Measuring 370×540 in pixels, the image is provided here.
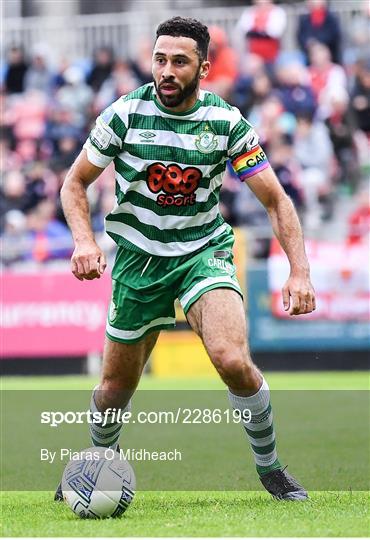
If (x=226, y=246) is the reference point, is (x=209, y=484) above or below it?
below

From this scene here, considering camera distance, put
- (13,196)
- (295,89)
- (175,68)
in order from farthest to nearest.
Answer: (13,196) → (295,89) → (175,68)

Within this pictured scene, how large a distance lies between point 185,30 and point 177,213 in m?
0.97

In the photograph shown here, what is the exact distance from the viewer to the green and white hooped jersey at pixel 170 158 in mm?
6535

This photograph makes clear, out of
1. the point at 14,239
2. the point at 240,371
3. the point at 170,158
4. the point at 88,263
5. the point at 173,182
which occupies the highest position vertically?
the point at 170,158

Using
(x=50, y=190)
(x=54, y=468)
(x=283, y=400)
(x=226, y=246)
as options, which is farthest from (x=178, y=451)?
(x=50, y=190)

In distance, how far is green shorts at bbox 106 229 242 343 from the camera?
6598 millimetres

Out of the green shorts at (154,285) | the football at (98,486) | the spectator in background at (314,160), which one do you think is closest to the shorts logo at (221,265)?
the green shorts at (154,285)

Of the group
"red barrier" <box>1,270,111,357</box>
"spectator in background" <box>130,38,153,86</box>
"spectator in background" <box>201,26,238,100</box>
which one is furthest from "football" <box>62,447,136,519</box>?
"spectator in background" <box>130,38,153,86</box>

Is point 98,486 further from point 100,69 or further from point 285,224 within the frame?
point 100,69

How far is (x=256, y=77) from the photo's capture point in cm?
1875

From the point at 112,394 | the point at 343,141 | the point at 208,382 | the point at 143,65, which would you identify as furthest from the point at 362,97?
the point at 112,394

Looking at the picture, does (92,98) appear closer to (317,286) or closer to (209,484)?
(317,286)

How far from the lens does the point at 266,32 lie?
755 inches

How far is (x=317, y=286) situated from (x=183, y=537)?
11.4m
